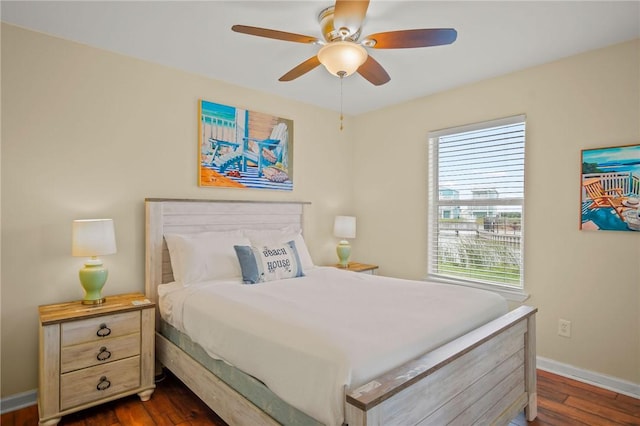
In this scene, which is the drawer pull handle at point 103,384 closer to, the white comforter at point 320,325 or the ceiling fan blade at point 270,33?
the white comforter at point 320,325

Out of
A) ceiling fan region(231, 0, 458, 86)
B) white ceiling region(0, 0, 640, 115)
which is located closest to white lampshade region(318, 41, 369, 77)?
ceiling fan region(231, 0, 458, 86)

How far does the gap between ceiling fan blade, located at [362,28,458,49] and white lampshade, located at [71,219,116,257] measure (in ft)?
6.68

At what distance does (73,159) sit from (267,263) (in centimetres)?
158

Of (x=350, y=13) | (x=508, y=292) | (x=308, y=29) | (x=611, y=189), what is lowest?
(x=508, y=292)

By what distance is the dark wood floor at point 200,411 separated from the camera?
219 cm

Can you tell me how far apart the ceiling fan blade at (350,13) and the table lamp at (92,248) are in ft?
6.40

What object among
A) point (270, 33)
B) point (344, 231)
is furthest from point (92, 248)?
→ point (344, 231)

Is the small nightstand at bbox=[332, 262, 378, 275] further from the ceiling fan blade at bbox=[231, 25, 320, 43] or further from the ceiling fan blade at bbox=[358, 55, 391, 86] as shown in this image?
the ceiling fan blade at bbox=[231, 25, 320, 43]

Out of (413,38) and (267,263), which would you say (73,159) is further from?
(413,38)

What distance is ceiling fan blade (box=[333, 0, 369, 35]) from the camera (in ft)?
5.46

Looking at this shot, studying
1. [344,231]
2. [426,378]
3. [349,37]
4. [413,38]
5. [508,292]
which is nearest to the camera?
[426,378]

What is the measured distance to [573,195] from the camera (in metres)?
2.77

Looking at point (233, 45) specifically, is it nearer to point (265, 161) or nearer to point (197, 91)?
point (197, 91)

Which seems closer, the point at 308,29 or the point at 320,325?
the point at 320,325
